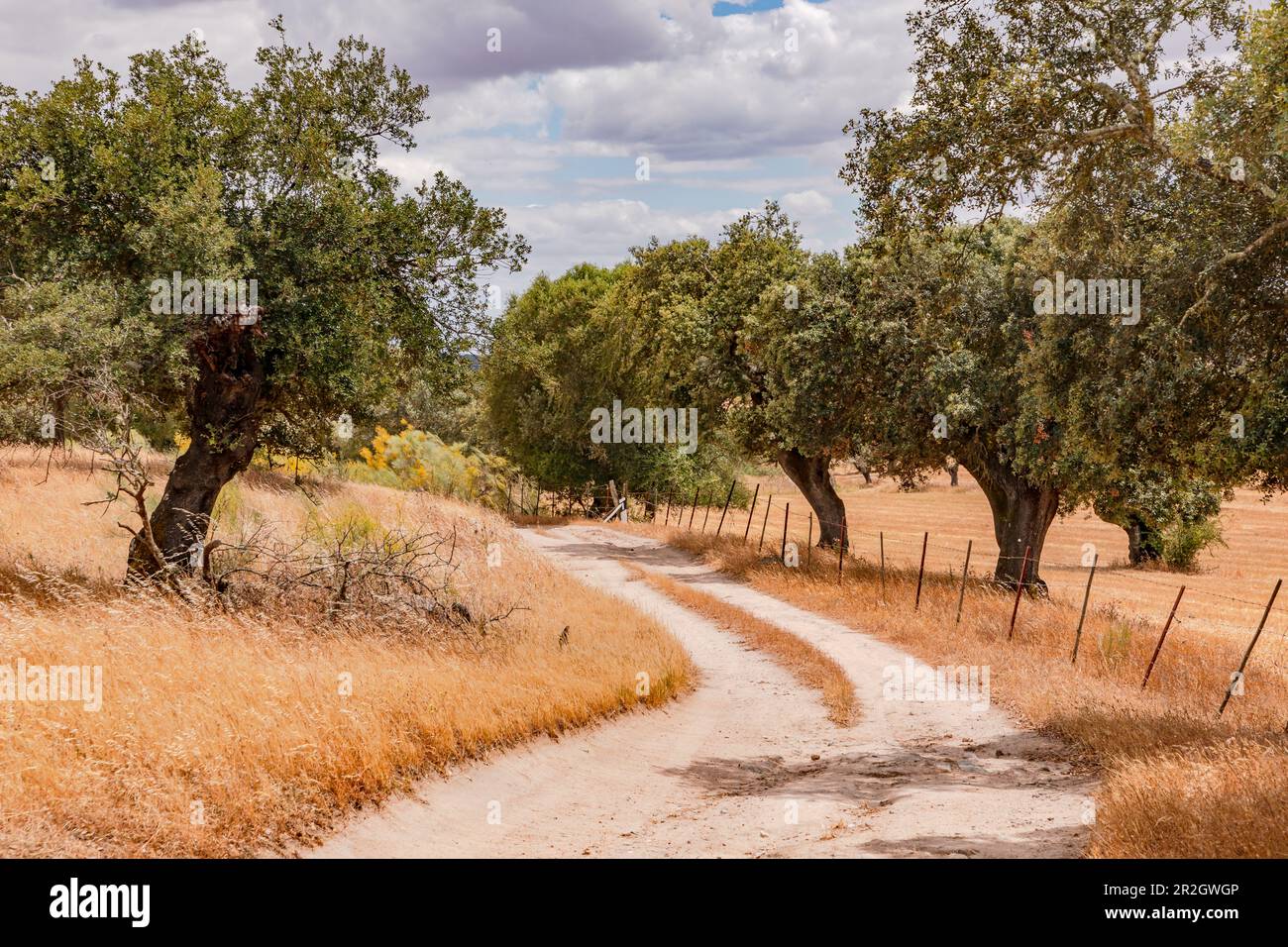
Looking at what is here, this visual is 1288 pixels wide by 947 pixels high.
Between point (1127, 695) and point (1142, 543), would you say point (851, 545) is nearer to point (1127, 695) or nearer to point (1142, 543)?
point (1142, 543)

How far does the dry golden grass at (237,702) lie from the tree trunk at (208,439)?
114 cm

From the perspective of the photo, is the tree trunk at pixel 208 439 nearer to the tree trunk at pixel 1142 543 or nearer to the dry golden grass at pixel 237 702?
the dry golden grass at pixel 237 702

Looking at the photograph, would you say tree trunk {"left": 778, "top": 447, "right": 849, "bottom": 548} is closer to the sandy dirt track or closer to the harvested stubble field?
the harvested stubble field

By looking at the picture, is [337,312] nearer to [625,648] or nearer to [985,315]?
[625,648]

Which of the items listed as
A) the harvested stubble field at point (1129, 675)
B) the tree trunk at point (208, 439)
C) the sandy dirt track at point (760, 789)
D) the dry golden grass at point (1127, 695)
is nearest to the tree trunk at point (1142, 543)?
the harvested stubble field at point (1129, 675)

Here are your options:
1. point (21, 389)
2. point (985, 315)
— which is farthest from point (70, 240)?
point (985, 315)

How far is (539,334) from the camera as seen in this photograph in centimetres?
5406

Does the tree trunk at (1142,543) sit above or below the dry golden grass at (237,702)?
below

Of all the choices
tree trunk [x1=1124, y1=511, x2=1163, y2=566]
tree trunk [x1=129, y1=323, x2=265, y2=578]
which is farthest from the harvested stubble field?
tree trunk [x1=129, y1=323, x2=265, y2=578]

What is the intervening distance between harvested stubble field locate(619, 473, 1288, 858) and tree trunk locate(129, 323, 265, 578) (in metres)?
12.5

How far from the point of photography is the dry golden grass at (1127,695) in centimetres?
784

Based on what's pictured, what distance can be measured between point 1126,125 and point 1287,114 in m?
2.06

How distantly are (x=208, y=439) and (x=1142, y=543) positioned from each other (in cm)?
4393

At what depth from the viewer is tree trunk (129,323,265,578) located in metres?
16.2
